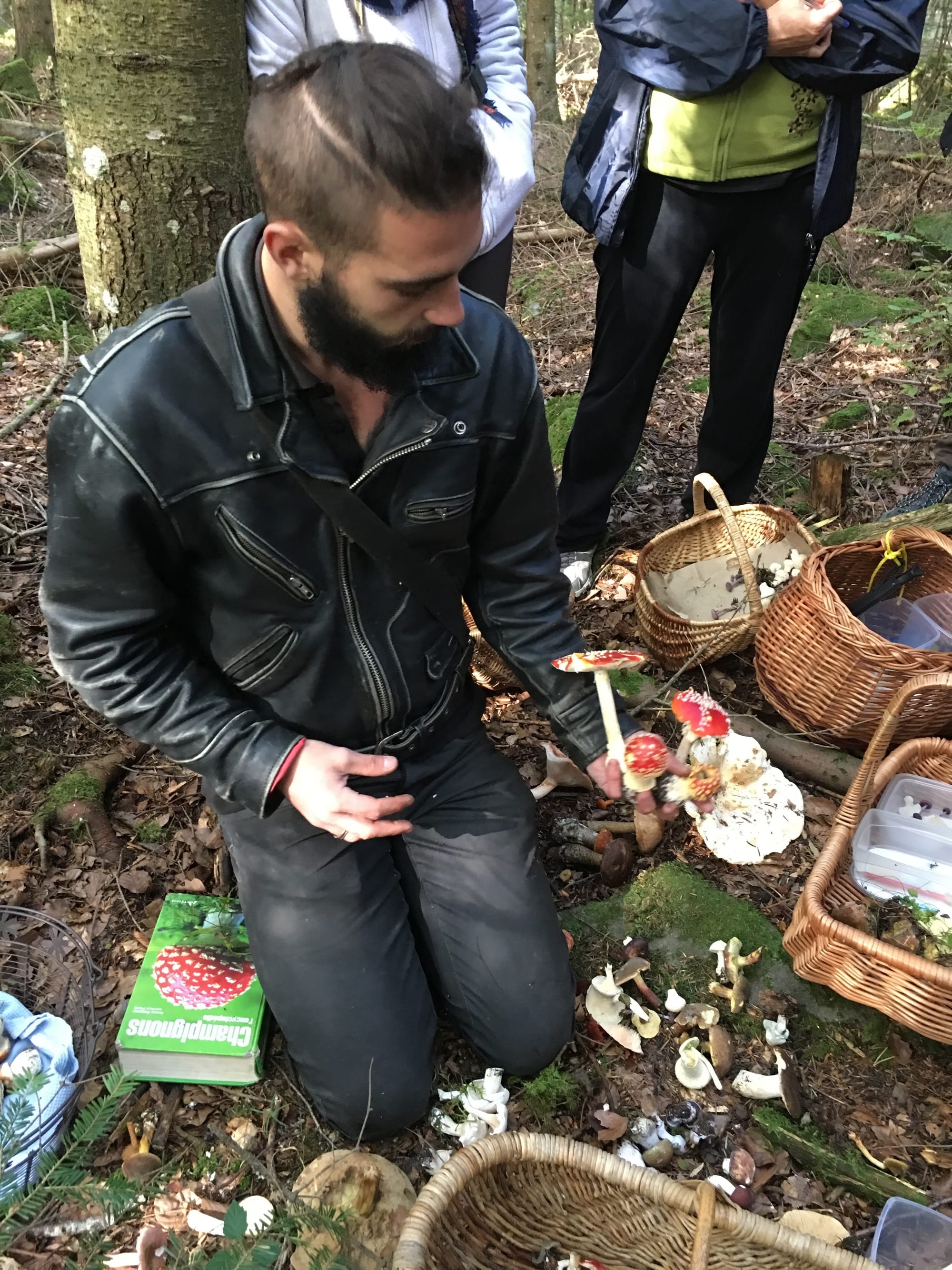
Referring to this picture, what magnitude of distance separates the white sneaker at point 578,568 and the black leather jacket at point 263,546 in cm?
143

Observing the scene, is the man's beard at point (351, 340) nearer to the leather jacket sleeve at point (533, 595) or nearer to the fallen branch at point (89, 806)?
the leather jacket sleeve at point (533, 595)

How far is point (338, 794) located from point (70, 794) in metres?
1.37

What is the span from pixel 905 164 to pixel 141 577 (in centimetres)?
937

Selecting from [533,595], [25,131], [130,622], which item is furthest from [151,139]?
[25,131]

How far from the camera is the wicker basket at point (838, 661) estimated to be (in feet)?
9.95

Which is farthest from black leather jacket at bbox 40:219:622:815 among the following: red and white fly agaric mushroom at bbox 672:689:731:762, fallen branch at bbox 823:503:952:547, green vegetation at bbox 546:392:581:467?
green vegetation at bbox 546:392:581:467

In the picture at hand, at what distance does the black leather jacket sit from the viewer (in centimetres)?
190

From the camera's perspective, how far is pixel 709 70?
306 centimetres

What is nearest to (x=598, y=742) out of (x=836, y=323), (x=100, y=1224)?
(x=100, y=1224)

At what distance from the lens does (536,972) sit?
7.98 ft

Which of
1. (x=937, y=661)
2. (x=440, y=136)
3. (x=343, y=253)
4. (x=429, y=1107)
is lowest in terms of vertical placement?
(x=429, y=1107)

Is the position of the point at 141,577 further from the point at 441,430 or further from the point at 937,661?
the point at 937,661

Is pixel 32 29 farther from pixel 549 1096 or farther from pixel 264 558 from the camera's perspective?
pixel 549 1096

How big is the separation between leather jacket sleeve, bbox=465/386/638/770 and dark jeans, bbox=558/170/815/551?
3.19 ft
